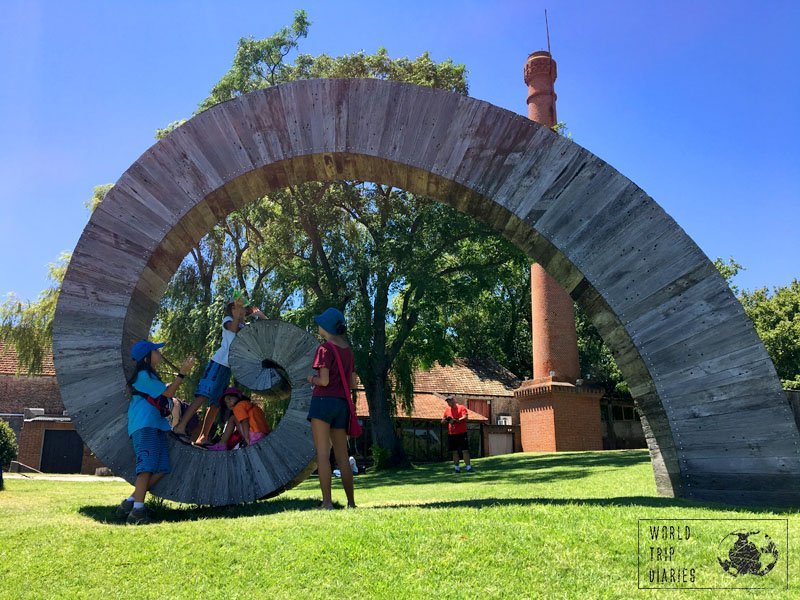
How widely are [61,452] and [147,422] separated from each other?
2409 cm

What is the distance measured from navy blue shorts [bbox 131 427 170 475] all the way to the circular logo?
4.90 metres

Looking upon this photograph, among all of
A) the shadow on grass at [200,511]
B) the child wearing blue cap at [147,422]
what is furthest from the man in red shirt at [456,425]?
the child wearing blue cap at [147,422]

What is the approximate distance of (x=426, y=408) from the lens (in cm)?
3012

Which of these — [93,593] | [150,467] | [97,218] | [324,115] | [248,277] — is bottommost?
[93,593]

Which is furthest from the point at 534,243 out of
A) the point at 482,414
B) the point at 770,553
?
the point at 482,414

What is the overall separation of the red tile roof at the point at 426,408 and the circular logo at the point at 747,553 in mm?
24068

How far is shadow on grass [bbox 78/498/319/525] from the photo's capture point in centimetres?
571

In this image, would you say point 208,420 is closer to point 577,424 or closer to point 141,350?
point 141,350

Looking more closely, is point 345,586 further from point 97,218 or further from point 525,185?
point 97,218

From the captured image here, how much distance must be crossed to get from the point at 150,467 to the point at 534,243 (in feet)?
15.2

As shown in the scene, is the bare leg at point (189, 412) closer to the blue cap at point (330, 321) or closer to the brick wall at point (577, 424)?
the blue cap at point (330, 321)

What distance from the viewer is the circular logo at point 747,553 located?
140 inches

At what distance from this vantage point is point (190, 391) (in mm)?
20391

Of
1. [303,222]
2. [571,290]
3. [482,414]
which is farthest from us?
[482,414]
